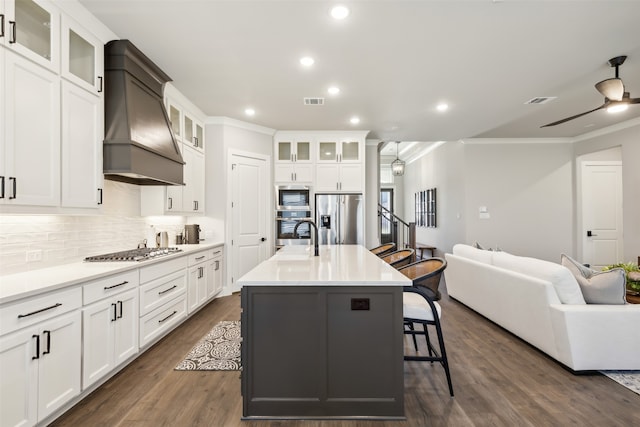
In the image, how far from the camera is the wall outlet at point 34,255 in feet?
7.09

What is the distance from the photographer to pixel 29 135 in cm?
187

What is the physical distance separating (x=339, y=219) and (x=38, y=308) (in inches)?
164

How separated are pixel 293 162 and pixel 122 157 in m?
3.14

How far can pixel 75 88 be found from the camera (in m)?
2.22

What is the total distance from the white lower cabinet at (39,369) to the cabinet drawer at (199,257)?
→ 168 centimetres

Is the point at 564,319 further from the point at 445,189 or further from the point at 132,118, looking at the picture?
the point at 445,189

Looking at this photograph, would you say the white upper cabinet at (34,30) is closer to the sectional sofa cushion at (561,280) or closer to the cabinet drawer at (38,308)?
the cabinet drawer at (38,308)

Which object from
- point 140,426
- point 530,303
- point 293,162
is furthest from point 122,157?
point 530,303

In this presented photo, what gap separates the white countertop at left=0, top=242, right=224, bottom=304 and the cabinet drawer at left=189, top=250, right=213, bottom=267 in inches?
35.1

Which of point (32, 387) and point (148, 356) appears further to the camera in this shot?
point (148, 356)

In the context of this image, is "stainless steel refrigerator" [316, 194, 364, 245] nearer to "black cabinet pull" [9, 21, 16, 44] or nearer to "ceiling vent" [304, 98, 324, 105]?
"ceiling vent" [304, 98, 324, 105]

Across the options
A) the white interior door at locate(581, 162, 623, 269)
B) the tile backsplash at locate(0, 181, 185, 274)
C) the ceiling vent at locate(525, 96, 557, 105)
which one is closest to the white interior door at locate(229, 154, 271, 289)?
the tile backsplash at locate(0, 181, 185, 274)

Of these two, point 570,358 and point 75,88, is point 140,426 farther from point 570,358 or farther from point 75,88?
point 570,358

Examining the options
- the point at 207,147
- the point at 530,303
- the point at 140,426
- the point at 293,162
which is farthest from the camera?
the point at 293,162
